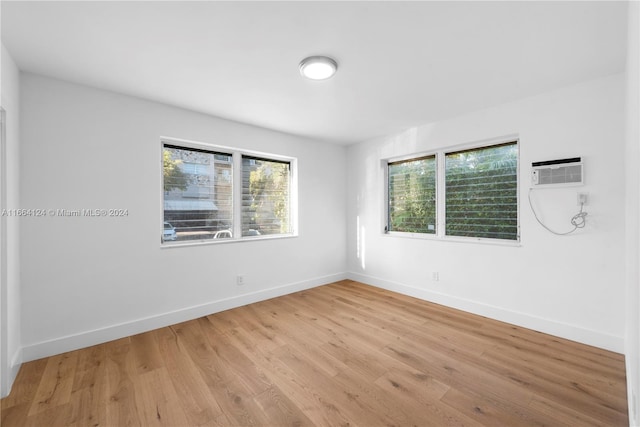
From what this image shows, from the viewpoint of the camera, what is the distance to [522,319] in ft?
9.73

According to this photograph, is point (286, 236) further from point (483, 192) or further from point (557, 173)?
point (557, 173)

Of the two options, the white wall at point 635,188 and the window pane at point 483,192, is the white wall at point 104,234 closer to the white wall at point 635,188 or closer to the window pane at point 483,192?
the window pane at point 483,192

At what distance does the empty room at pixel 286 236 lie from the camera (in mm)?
1763

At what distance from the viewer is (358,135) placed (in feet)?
14.3

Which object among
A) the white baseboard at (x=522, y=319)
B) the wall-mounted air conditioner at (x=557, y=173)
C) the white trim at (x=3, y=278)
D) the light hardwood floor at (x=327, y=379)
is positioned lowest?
the light hardwood floor at (x=327, y=379)

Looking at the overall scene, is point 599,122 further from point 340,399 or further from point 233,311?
point 233,311

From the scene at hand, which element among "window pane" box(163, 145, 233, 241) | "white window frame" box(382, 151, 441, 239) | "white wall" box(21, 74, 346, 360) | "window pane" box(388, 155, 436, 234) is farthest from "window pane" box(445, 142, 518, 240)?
"window pane" box(163, 145, 233, 241)

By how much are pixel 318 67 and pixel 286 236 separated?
2.57 meters

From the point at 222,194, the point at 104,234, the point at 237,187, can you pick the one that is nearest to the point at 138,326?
the point at 104,234

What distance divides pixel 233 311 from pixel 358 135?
316 centimetres

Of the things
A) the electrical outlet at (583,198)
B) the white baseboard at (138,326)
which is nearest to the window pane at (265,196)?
the white baseboard at (138,326)

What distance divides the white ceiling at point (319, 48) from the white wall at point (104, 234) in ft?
0.97

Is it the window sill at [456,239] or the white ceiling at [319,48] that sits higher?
the white ceiling at [319,48]

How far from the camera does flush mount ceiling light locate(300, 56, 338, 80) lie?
2.16 metres
